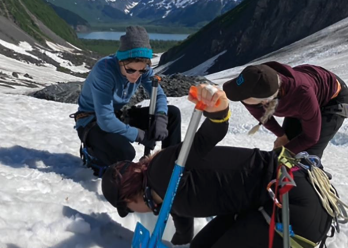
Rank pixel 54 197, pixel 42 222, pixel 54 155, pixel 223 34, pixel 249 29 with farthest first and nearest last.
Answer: pixel 223 34 → pixel 249 29 → pixel 54 155 → pixel 54 197 → pixel 42 222

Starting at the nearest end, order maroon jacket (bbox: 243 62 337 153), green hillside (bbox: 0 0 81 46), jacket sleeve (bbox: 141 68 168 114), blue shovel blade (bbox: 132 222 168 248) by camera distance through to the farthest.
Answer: blue shovel blade (bbox: 132 222 168 248) → maroon jacket (bbox: 243 62 337 153) → jacket sleeve (bbox: 141 68 168 114) → green hillside (bbox: 0 0 81 46)

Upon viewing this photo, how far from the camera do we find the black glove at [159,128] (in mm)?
5461

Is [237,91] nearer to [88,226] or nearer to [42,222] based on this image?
[88,226]

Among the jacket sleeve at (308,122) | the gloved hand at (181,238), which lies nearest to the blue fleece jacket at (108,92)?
the gloved hand at (181,238)

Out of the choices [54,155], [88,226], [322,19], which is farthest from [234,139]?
[322,19]

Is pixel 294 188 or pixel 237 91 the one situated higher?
pixel 237 91

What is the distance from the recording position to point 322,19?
197 ft

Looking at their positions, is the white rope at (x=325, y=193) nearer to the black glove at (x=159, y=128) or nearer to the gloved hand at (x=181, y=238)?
the gloved hand at (x=181, y=238)

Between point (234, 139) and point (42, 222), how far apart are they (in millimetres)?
6490

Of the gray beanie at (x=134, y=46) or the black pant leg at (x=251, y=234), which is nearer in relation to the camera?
the black pant leg at (x=251, y=234)

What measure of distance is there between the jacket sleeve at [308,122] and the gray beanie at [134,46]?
6.55 ft

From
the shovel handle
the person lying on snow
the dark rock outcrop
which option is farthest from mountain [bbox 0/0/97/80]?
the shovel handle

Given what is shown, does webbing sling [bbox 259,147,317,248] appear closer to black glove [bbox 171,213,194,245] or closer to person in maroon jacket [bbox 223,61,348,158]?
person in maroon jacket [bbox 223,61,348,158]

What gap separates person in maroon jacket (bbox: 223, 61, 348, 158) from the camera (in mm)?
3773
